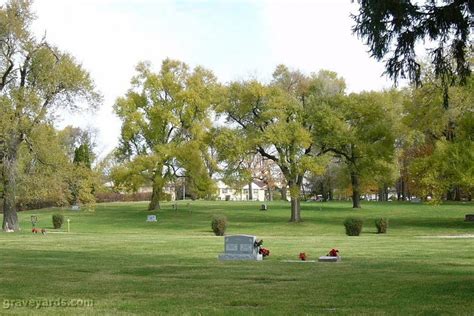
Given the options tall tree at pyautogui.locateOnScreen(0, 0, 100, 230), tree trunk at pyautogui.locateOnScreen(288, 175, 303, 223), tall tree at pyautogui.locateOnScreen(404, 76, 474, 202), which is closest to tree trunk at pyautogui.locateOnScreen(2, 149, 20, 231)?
tall tree at pyautogui.locateOnScreen(0, 0, 100, 230)

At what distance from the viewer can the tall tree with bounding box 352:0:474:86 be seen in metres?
11.2

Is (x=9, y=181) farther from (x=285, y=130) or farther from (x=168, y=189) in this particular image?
(x=168, y=189)

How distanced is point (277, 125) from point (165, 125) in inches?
687

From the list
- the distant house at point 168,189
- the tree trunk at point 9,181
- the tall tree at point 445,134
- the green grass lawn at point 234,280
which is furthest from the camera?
the distant house at point 168,189

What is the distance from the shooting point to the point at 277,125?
4934 centimetres

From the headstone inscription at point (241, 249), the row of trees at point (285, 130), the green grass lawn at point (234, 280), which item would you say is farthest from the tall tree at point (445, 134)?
the headstone inscription at point (241, 249)

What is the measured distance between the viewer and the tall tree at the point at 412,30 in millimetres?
11172

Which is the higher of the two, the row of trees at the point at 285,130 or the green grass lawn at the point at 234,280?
the row of trees at the point at 285,130

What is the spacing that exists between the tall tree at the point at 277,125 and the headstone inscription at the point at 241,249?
95.9ft

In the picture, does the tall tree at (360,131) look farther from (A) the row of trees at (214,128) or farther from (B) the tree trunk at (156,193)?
(B) the tree trunk at (156,193)

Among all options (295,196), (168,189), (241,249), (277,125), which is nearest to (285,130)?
(277,125)

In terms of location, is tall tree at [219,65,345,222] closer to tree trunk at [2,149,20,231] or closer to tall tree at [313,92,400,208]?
tall tree at [313,92,400,208]

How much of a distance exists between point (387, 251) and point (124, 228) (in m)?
30.9

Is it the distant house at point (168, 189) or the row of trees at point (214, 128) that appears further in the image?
the distant house at point (168, 189)
